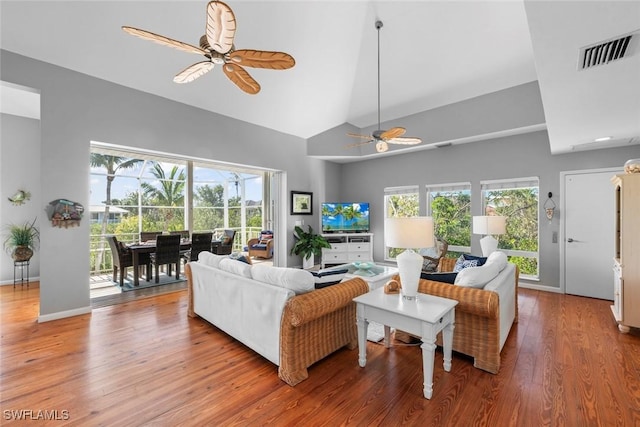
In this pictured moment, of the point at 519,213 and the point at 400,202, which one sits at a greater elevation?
the point at 400,202

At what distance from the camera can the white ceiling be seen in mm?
1935

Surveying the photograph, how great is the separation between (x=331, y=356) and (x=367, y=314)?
2.10ft

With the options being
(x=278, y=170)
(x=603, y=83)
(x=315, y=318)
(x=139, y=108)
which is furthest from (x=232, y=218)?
(x=603, y=83)

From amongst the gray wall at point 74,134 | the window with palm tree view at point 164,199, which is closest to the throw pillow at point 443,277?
the gray wall at point 74,134

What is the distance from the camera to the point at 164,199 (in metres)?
7.13

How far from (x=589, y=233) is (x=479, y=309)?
3.63 m

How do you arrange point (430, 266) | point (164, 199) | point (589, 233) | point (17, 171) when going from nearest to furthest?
1. point (430, 266)
2. point (589, 233)
3. point (17, 171)
4. point (164, 199)

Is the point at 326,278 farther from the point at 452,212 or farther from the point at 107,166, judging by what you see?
the point at 107,166

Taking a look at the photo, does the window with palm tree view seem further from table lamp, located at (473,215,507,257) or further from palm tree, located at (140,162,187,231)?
table lamp, located at (473,215,507,257)

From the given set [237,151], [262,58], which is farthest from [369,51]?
[237,151]

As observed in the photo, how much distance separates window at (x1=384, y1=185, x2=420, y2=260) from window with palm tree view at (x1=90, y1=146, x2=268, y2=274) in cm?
373

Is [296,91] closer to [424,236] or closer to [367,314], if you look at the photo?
[424,236]

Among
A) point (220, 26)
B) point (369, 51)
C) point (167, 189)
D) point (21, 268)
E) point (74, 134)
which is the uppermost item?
point (369, 51)

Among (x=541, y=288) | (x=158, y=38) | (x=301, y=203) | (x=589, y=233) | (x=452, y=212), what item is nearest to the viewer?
(x=158, y=38)
